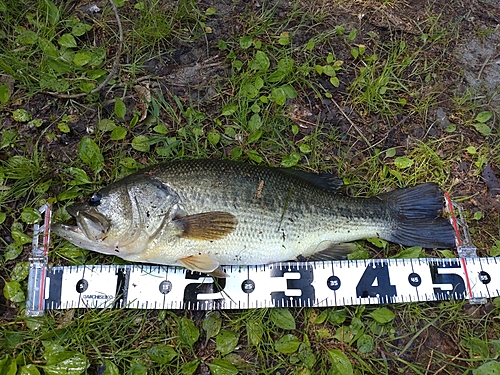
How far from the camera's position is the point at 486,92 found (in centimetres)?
398

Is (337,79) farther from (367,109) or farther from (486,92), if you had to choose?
(486,92)

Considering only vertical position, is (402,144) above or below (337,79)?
below

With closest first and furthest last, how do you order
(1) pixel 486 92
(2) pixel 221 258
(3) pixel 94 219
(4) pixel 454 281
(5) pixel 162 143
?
(3) pixel 94 219 → (2) pixel 221 258 → (4) pixel 454 281 → (5) pixel 162 143 → (1) pixel 486 92

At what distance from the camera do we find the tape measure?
10.6 feet

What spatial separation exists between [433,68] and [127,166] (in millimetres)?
3063

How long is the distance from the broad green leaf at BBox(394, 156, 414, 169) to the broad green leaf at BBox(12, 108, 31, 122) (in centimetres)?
334

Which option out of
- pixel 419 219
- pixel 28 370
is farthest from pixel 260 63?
pixel 28 370

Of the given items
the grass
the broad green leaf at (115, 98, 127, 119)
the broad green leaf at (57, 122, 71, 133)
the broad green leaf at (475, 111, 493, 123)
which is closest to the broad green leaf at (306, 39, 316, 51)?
the grass

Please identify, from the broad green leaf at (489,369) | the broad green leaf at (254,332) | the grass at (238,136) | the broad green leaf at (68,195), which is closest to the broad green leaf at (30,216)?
the grass at (238,136)

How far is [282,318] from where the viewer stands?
3.25 m

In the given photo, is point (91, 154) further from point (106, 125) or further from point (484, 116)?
point (484, 116)

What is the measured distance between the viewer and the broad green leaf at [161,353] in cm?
311

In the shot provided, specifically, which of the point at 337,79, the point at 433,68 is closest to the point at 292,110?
the point at 337,79

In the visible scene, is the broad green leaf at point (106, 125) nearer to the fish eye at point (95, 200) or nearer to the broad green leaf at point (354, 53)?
the fish eye at point (95, 200)
